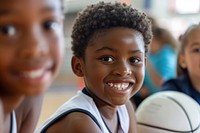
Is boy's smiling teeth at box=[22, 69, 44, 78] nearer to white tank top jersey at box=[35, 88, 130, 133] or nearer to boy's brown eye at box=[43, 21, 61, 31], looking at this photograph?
boy's brown eye at box=[43, 21, 61, 31]

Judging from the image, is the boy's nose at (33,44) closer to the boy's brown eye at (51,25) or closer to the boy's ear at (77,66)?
the boy's brown eye at (51,25)

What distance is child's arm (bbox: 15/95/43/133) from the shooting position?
32.8 inches

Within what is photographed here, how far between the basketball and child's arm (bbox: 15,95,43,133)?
1.33ft

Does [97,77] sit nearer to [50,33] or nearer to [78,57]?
[78,57]

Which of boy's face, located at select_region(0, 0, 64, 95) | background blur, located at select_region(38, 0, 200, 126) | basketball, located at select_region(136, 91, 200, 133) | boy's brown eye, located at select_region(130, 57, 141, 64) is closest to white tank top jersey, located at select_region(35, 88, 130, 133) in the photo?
boy's brown eye, located at select_region(130, 57, 141, 64)

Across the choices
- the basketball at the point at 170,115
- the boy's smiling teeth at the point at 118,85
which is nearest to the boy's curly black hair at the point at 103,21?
the boy's smiling teeth at the point at 118,85

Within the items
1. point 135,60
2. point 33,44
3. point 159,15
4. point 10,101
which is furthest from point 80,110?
point 159,15

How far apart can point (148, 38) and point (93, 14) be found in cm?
14

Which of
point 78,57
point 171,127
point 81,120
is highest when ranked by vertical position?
point 78,57

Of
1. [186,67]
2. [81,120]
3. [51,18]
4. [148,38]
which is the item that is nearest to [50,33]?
[51,18]

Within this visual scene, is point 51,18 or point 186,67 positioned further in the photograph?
point 186,67

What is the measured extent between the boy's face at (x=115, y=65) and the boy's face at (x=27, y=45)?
366mm

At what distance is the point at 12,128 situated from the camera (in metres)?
0.74

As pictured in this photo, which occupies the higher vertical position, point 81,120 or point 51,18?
point 51,18
